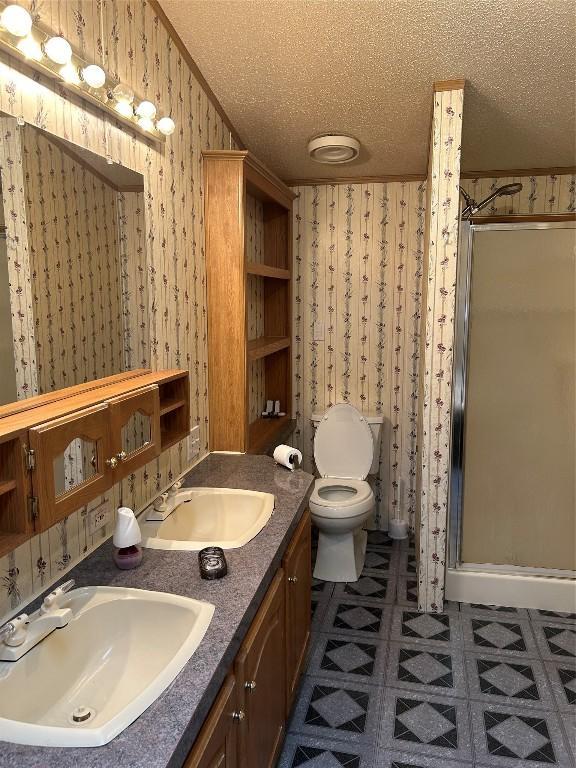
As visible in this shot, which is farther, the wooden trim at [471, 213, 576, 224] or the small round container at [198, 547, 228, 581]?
the wooden trim at [471, 213, 576, 224]

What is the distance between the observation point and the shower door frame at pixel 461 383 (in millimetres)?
2818

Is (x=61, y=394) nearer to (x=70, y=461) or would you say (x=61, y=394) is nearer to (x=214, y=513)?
(x=70, y=461)

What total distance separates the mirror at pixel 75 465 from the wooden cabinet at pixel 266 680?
0.57 meters

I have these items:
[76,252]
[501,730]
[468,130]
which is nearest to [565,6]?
[468,130]

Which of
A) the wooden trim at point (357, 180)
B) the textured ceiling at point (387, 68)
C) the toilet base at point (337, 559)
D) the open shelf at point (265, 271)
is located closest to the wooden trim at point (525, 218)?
the textured ceiling at point (387, 68)

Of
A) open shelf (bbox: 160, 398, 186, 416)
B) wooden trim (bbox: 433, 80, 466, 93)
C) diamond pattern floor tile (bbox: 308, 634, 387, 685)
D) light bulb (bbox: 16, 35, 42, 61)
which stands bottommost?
diamond pattern floor tile (bbox: 308, 634, 387, 685)

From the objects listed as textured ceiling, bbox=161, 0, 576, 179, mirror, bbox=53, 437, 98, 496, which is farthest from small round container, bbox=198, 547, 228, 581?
textured ceiling, bbox=161, 0, 576, 179

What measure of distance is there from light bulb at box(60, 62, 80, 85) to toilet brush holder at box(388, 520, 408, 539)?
121 inches

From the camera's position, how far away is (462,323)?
2896 mm

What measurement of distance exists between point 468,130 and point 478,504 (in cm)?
192

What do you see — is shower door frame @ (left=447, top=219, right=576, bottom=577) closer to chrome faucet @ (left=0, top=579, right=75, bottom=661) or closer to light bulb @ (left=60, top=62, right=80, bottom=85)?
light bulb @ (left=60, top=62, right=80, bottom=85)

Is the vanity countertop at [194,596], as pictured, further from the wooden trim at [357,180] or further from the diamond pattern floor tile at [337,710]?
the wooden trim at [357,180]

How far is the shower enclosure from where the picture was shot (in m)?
2.84

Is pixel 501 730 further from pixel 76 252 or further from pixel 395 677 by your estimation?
pixel 76 252
